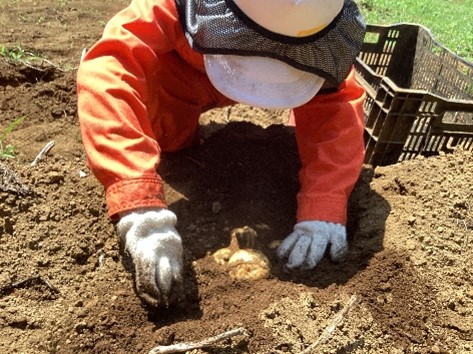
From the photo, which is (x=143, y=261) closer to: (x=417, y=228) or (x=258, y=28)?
(x=258, y=28)

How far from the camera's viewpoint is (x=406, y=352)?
1662 millimetres

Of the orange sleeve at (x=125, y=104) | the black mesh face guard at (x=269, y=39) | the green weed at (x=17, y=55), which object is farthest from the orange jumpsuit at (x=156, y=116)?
the green weed at (x=17, y=55)

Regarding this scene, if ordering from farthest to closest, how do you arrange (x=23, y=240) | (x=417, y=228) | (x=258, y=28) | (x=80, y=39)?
(x=80, y=39) → (x=417, y=228) → (x=23, y=240) → (x=258, y=28)

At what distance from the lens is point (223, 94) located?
1.89 metres

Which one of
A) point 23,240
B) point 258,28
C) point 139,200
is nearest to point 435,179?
point 258,28

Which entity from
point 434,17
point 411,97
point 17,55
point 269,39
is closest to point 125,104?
point 269,39

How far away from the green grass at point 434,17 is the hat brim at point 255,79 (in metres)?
3.64

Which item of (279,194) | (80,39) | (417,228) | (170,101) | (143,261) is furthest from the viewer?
(80,39)

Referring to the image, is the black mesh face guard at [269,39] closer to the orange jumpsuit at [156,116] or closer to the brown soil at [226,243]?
the orange jumpsuit at [156,116]

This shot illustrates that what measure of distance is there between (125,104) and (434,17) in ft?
16.9

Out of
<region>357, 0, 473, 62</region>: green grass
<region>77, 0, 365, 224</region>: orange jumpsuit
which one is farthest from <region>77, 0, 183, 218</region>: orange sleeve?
<region>357, 0, 473, 62</region>: green grass

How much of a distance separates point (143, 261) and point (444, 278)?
1.02 metres

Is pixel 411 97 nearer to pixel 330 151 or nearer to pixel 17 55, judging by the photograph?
pixel 330 151

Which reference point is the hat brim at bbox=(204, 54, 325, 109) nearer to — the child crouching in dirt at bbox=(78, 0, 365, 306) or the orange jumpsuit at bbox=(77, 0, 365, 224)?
the child crouching in dirt at bbox=(78, 0, 365, 306)
